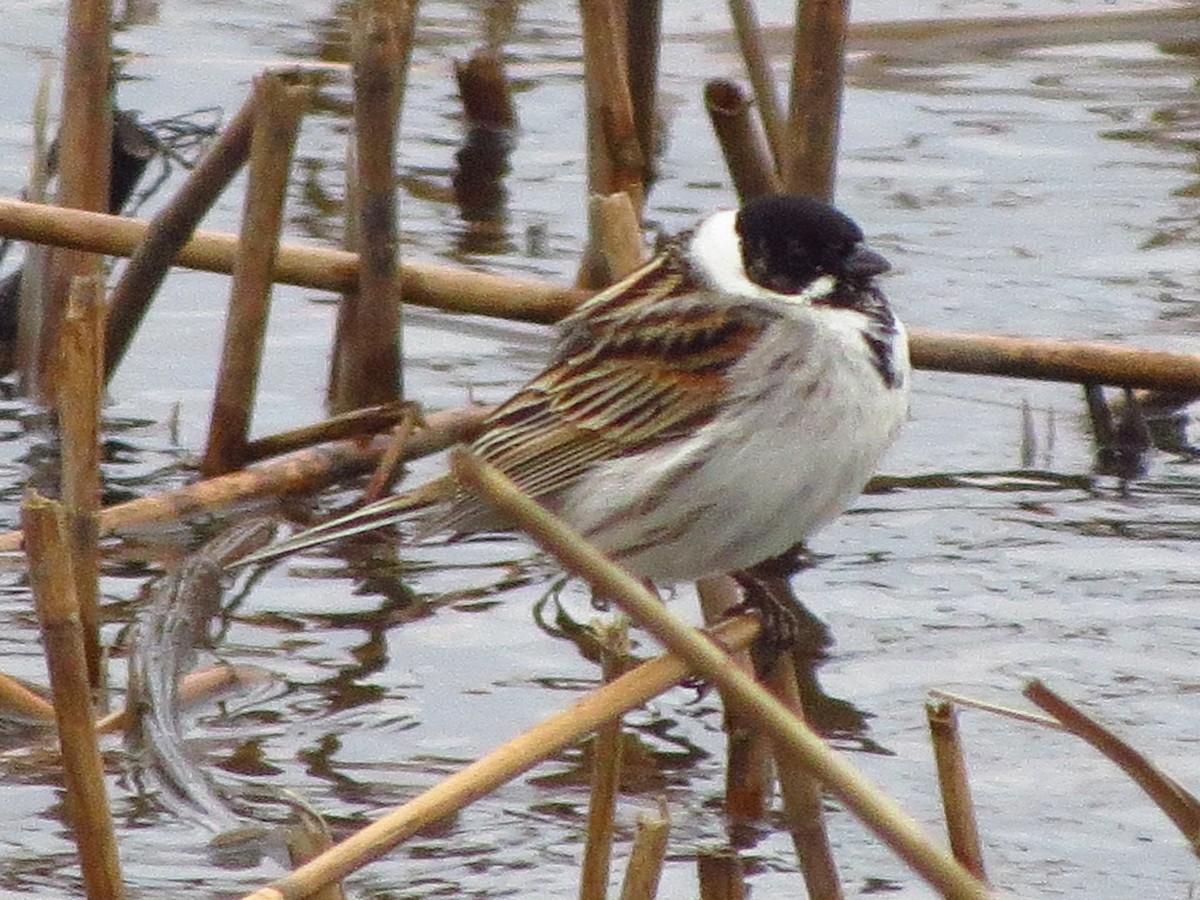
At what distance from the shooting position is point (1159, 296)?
285 inches

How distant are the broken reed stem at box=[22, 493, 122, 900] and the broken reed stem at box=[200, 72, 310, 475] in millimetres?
2180

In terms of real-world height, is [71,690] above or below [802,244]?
below

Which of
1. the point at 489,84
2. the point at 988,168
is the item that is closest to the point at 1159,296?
the point at 988,168

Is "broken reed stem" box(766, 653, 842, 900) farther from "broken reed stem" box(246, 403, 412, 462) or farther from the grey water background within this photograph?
"broken reed stem" box(246, 403, 412, 462)

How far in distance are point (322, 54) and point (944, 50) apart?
215 cm

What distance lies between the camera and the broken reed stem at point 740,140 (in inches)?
217

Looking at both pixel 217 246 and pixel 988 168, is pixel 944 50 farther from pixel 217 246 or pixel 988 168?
pixel 217 246

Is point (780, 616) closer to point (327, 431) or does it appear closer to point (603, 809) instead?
point (603, 809)

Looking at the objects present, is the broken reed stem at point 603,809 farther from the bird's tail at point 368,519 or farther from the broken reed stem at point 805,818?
the bird's tail at point 368,519

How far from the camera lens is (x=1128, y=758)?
3.09m

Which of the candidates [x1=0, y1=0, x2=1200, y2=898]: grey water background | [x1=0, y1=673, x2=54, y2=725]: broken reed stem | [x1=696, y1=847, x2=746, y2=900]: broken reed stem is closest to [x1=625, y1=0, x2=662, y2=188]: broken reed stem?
[x1=0, y1=0, x2=1200, y2=898]: grey water background

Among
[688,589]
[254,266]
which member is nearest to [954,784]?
[688,589]

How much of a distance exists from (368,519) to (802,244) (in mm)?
882

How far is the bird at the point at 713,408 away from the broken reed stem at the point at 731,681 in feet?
5.01
